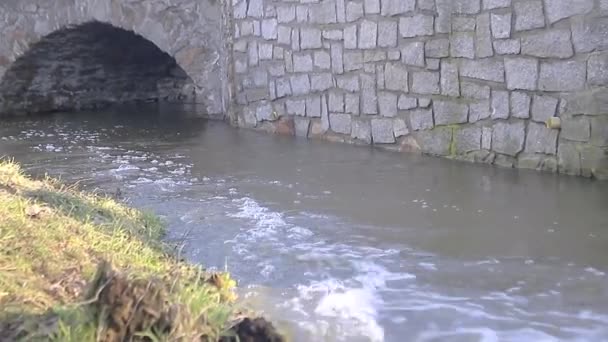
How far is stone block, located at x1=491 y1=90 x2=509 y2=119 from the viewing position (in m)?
6.21

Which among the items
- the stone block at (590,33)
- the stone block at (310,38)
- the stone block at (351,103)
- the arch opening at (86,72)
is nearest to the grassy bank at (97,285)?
the stone block at (590,33)

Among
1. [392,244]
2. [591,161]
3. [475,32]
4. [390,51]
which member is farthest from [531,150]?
[392,244]

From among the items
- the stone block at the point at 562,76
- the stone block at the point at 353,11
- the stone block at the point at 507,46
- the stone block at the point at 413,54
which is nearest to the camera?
Result: the stone block at the point at 562,76

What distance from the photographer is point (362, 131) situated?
25.1 feet

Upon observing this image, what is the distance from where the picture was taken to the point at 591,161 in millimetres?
5711

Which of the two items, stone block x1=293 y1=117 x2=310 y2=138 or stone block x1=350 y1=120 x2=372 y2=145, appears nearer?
stone block x1=350 y1=120 x2=372 y2=145

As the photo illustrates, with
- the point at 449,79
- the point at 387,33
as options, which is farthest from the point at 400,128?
the point at 387,33

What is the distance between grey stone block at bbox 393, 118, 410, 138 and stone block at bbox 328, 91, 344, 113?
75 cm

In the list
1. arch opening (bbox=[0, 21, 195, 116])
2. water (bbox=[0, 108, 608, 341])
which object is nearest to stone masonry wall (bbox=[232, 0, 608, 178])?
water (bbox=[0, 108, 608, 341])

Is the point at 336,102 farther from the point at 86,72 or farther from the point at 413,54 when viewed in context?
the point at 86,72

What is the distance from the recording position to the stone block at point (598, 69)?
5535 millimetres

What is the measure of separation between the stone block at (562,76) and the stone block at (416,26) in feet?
3.89

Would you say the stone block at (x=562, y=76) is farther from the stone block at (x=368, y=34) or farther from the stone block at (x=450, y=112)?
the stone block at (x=368, y=34)

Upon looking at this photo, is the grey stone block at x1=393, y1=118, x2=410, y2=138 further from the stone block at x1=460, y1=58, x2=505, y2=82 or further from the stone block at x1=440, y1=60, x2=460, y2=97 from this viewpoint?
the stone block at x1=460, y1=58, x2=505, y2=82
